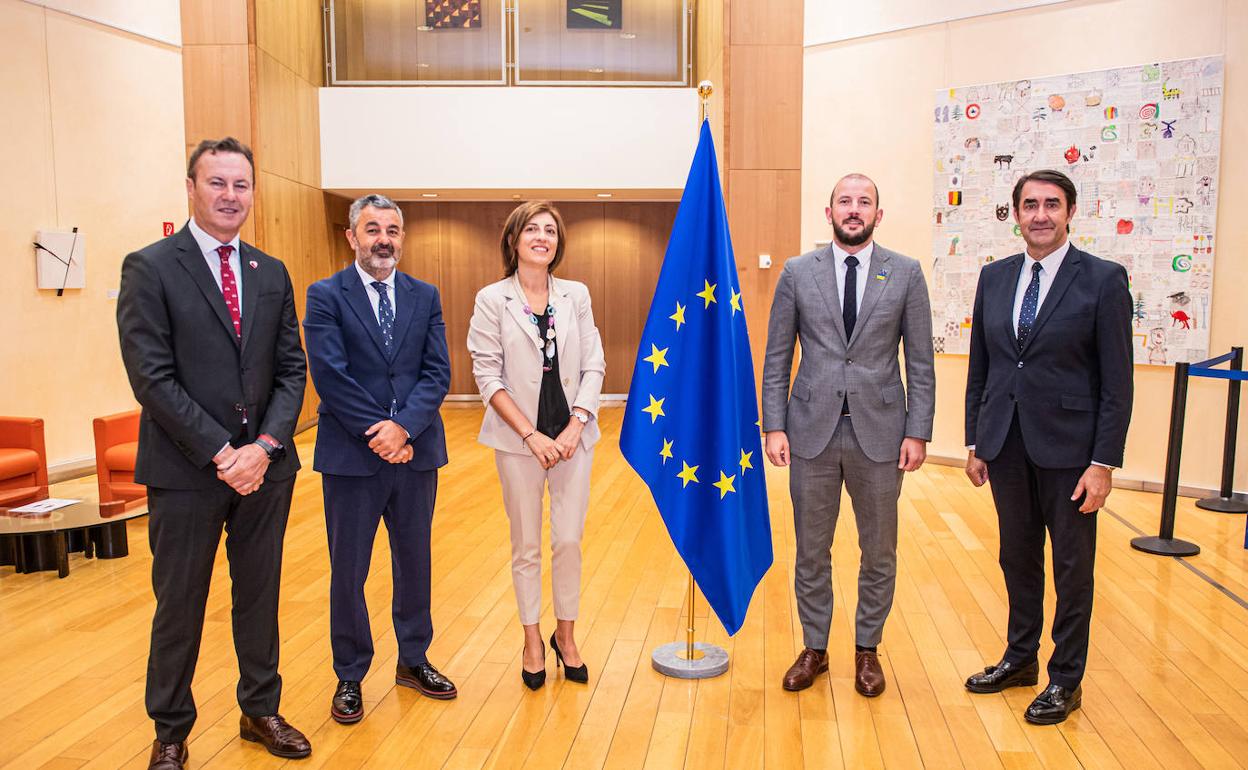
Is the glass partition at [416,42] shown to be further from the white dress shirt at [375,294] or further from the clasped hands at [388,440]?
the clasped hands at [388,440]

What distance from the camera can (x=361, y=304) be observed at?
10.8 ft

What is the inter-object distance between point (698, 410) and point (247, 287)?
1.66 m

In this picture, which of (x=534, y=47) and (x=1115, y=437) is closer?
(x=1115, y=437)

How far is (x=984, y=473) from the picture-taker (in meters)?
3.53

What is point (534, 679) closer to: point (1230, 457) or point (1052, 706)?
point (1052, 706)

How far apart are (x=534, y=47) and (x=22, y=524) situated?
25.4 feet

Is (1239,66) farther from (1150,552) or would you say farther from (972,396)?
(972,396)

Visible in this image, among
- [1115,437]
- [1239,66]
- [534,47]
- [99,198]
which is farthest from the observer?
[534,47]

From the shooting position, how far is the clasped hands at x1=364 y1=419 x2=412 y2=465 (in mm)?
3189

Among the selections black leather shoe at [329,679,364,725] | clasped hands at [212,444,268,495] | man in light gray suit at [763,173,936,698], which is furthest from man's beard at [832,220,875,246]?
black leather shoe at [329,679,364,725]

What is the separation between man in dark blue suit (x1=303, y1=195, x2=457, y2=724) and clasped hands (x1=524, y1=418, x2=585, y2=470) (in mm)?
354

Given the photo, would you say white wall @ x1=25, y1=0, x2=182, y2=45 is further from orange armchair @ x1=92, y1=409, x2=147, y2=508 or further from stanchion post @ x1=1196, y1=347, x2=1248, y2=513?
stanchion post @ x1=1196, y1=347, x2=1248, y2=513

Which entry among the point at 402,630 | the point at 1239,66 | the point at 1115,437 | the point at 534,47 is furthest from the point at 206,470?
the point at 534,47

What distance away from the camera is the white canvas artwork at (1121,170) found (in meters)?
6.65
